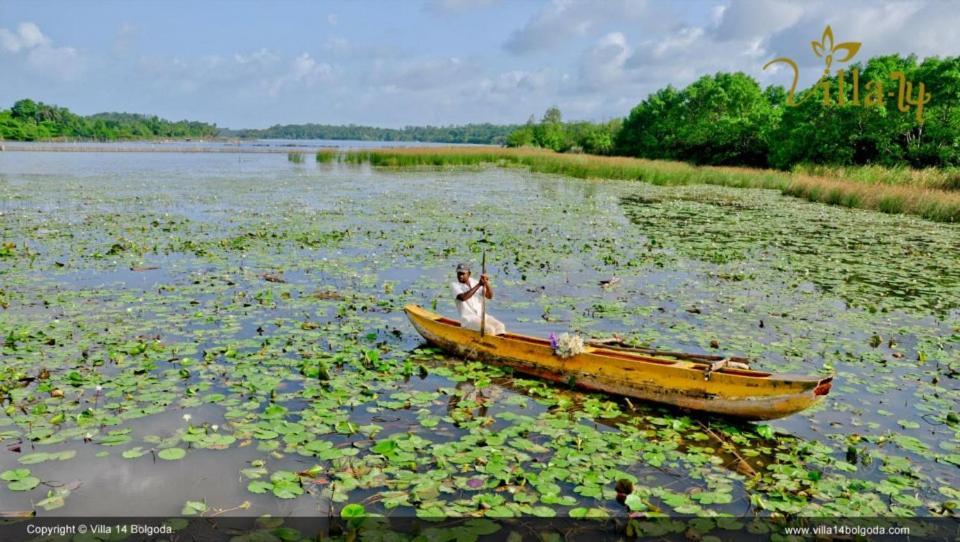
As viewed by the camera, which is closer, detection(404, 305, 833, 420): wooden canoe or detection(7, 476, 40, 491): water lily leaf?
detection(7, 476, 40, 491): water lily leaf

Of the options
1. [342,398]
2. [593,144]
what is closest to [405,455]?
[342,398]

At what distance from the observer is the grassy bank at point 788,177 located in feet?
79.7

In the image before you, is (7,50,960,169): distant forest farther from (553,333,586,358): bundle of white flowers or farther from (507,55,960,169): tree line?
(553,333,586,358): bundle of white flowers

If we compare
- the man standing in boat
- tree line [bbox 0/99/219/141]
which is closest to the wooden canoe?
the man standing in boat

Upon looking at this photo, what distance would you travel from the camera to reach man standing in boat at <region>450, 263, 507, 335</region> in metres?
8.35

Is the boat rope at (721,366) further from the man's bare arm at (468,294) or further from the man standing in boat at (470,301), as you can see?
the man's bare arm at (468,294)

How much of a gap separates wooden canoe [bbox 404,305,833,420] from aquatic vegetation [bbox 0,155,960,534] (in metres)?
0.22

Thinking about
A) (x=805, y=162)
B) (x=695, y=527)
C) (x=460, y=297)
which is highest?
(x=805, y=162)

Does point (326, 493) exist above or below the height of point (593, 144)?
below

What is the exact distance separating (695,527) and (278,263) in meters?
10.9

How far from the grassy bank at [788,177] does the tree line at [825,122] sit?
481 centimetres

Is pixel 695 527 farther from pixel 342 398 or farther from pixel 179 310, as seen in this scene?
pixel 179 310

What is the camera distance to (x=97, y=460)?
5.59 metres

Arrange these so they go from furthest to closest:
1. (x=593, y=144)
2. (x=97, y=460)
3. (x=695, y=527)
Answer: (x=593, y=144) < (x=97, y=460) < (x=695, y=527)
